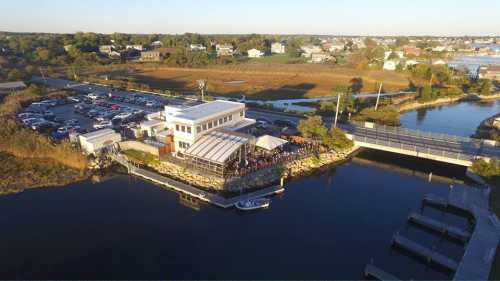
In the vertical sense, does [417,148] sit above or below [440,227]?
above

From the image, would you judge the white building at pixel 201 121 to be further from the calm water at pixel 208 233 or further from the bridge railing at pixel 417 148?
the bridge railing at pixel 417 148

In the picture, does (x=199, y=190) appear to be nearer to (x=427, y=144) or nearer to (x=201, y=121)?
(x=201, y=121)

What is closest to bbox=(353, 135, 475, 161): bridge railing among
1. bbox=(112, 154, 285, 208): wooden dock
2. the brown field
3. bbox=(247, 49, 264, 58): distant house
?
bbox=(112, 154, 285, 208): wooden dock

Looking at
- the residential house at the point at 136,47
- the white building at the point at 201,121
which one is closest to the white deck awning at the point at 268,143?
the white building at the point at 201,121

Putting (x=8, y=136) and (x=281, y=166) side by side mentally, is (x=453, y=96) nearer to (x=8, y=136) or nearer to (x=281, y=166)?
(x=281, y=166)

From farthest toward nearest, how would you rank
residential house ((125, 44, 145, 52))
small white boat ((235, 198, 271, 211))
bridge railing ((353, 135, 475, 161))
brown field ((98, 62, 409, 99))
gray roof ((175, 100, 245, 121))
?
residential house ((125, 44, 145, 52)) → brown field ((98, 62, 409, 99)) → gray roof ((175, 100, 245, 121)) → bridge railing ((353, 135, 475, 161)) → small white boat ((235, 198, 271, 211))

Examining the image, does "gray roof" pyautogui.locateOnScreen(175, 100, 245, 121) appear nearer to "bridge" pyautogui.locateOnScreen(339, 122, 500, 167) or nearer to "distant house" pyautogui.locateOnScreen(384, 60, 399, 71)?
"bridge" pyautogui.locateOnScreen(339, 122, 500, 167)

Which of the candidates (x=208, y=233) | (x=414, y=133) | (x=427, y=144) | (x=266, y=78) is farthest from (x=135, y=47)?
(x=208, y=233)
